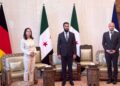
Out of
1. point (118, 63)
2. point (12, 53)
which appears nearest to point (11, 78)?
point (12, 53)

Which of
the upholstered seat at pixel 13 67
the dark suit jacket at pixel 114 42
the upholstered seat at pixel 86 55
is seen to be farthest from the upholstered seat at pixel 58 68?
the dark suit jacket at pixel 114 42

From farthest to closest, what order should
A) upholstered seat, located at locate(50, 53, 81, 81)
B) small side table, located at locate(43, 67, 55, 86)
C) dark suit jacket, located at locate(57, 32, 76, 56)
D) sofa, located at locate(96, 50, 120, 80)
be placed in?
upholstered seat, located at locate(50, 53, 81, 81) < sofa, located at locate(96, 50, 120, 80) < dark suit jacket, located at locate(57, 32, 76, 56) < small side table, located at locate(43, 67, 55, 86)

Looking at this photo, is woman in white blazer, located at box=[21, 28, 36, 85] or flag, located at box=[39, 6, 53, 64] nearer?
woman in white blazer, located at box=[21, 28, 36, 85]

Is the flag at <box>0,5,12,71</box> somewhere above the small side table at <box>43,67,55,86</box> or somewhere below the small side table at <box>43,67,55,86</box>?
above

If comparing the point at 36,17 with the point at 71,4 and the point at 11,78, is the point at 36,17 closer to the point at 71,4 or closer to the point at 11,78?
the point at 71,4

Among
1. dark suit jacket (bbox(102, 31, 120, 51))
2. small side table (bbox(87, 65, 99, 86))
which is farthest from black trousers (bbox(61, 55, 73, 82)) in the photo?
dark suit jacket (bbox(102, 31, 120, 51))

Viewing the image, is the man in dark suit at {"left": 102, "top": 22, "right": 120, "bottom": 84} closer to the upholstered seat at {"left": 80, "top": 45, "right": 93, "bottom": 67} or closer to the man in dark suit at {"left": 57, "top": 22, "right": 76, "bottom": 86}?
the man in dark suit at {"left": 57, "top": 22, "right": 76, "bottom": 86}

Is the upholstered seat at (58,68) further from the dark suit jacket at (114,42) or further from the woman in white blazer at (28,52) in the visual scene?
the dark suit jacket at (114,42)

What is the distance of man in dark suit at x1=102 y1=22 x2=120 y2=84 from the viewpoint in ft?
25.1

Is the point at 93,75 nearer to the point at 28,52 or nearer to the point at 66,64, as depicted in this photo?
the point at 66,64

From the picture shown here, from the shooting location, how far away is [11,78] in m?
7.57

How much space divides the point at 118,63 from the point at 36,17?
2684mm

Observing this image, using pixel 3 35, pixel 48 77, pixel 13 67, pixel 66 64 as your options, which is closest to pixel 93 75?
pixel 66 64

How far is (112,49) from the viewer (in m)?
7.66
